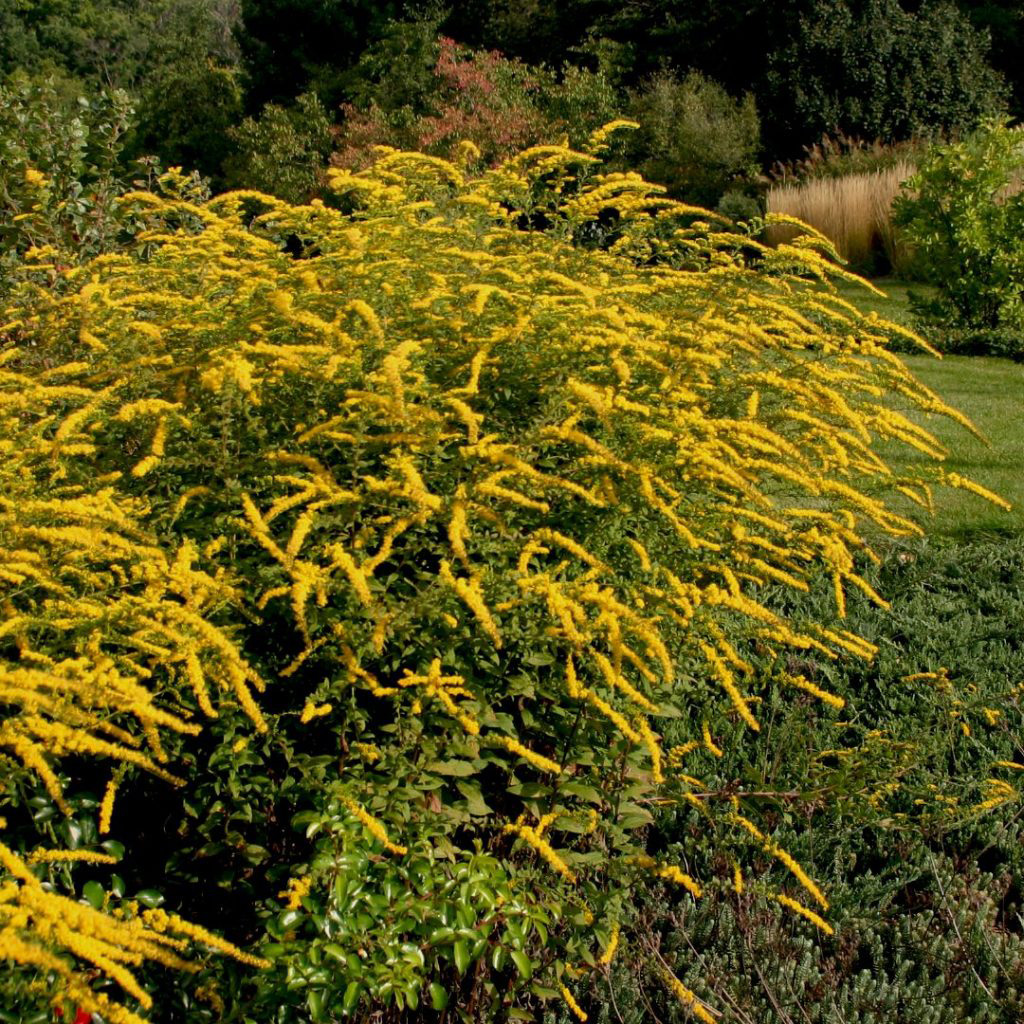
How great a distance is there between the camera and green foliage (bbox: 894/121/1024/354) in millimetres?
10578

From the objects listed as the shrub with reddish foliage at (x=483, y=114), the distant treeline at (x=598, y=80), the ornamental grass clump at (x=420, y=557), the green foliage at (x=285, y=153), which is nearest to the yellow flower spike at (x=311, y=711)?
the ornamental grass clump at (x=420, y=557)

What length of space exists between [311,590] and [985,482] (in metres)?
5.28

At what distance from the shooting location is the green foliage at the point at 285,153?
16.7 metres

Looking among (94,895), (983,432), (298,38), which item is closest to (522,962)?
(94,895)

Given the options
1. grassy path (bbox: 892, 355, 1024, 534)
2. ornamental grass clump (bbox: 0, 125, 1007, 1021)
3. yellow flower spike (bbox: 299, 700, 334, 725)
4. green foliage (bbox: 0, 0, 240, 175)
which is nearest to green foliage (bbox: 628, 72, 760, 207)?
grassy path (bbox: 892, 355, 1024, 534)

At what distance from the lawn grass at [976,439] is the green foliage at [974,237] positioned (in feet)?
1.72

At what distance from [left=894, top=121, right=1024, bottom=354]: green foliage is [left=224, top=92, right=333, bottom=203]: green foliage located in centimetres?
906

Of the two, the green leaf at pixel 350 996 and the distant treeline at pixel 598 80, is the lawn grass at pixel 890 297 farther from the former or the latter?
the green leaf at pixel 350 996

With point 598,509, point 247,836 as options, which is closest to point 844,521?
point 598,509

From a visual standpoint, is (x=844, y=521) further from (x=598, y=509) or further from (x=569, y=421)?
(x=569, y=421)

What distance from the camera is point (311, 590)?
87.0 inches

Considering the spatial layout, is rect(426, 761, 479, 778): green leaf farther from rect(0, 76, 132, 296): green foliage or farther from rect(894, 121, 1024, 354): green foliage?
rect(894, 121, 1024, 354): green foliage

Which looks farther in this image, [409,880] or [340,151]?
[340,151]

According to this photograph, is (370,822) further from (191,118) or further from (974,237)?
(191,118)
